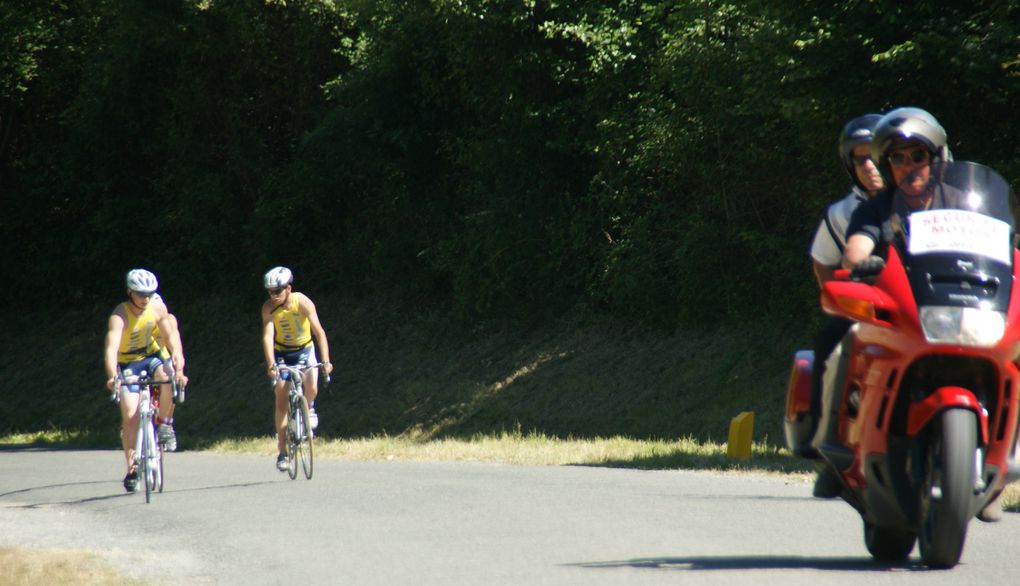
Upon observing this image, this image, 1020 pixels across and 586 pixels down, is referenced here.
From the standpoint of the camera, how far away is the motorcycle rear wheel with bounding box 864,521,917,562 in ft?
23.7

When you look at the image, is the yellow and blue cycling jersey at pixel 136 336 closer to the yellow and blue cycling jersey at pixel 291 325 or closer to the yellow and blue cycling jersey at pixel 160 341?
the yellow and blue cycling jersey at pixel 160 341

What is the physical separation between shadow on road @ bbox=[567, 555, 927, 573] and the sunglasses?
6.50 feet

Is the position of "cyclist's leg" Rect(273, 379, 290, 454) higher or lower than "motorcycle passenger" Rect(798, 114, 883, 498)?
lower

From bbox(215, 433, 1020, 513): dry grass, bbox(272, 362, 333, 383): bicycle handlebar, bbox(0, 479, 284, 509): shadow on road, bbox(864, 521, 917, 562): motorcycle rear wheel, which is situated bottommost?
bbox(215, 433, 1020, 513): dry grass

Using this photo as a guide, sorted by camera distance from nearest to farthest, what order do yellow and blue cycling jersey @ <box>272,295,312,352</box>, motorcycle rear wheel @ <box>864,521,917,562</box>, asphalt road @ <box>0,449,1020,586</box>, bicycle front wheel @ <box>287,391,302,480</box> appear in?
1. motorcycle rear wheel @ <box>864,521,917,562</box>
2. asphalt road @ <box>0,449,1020,586</box>
3. bicycle front wheel @ <box>287,391,302,480</box>
4. yellow and blue cycling jersey @ <box>272,295,312,352</box>

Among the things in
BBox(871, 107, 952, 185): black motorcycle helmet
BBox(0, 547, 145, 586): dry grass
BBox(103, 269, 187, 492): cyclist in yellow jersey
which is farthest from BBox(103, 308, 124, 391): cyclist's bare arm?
BBox(871, 107, 952, 185): black motorcycle helmet

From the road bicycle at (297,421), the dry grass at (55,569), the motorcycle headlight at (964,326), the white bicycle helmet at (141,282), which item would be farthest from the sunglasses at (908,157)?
the road bicycle at (297,421)

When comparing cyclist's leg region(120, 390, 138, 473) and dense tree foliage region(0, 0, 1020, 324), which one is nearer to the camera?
cyclist's leg region(120, 390, 138, 473)

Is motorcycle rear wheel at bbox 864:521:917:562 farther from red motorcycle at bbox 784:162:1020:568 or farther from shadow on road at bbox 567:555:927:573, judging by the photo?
red motorcycle at bbox 784:162:1020:568

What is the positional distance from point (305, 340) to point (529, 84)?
13083 millimetres

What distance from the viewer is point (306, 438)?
14164mm

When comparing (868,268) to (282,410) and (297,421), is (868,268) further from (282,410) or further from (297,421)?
(282,410)

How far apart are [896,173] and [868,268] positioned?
63 cm

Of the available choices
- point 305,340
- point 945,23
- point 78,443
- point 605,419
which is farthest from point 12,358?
point 945,23
